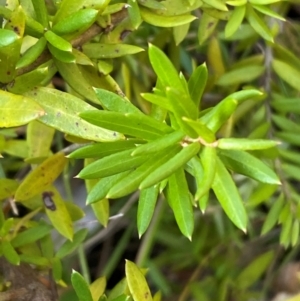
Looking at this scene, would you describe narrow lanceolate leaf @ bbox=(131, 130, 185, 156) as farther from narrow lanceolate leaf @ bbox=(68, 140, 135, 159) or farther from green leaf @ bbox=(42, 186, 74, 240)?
green leaf @ bbox=(42, 186, 74, 240)

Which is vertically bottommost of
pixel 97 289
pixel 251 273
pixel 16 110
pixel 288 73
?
pixel 251 273

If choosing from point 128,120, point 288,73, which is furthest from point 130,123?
point 288,73

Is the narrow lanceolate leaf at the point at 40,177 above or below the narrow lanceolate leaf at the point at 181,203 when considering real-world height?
below

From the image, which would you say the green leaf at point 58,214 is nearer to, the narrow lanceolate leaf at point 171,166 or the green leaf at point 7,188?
the green leaf at point 7,188

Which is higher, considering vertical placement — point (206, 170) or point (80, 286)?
point (206, 170)

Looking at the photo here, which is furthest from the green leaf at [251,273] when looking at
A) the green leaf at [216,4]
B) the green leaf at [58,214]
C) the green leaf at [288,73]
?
the green leaf at [216,4]

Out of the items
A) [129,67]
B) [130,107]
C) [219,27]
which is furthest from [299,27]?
[130,107]

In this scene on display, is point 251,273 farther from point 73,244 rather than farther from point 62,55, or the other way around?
point 62,55
